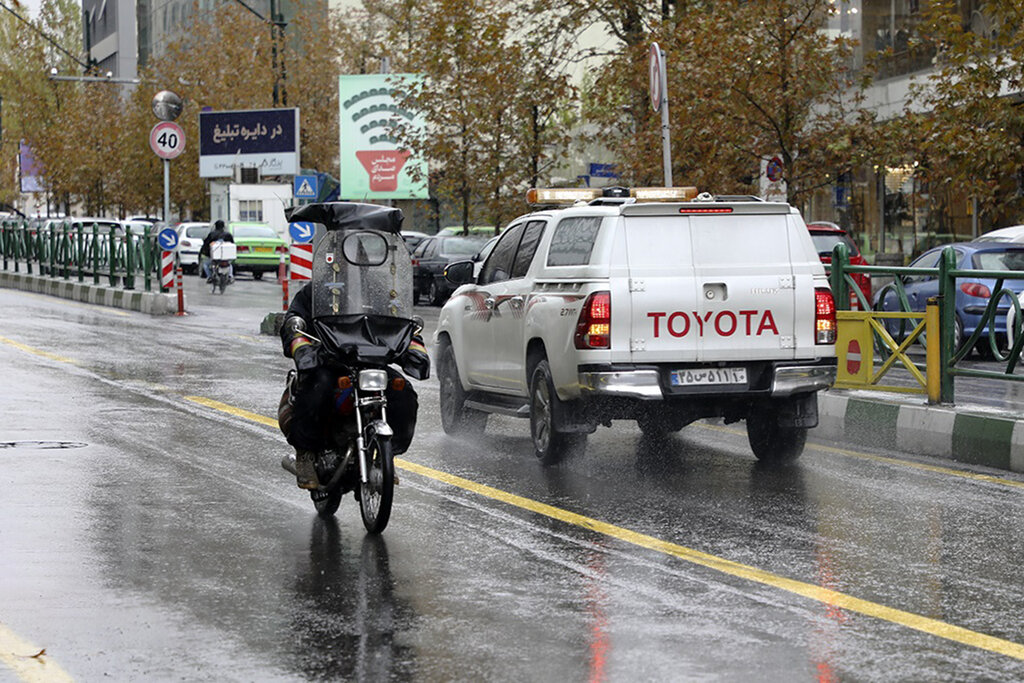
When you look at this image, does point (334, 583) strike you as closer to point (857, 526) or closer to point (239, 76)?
point (857, 526)

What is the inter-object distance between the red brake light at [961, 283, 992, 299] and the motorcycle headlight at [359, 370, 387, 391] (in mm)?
6149

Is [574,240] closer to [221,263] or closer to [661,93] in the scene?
[661,93]

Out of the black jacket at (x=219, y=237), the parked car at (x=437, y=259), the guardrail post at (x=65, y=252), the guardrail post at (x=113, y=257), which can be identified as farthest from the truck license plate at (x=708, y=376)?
the black jacket at (x=219, y=237)

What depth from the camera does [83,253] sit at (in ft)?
124

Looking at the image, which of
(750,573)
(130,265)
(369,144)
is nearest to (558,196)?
(750,573)

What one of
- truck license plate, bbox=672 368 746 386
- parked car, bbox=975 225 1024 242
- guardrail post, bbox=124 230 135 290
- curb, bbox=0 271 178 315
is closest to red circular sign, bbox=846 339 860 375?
truck license plate, bbox=672 368 746 386

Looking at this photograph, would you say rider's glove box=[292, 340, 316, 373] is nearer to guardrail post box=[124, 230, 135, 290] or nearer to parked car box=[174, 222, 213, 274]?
guardrail post box=[124, 230, 135, 290]

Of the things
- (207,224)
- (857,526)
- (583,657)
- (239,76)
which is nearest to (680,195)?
(857,526)

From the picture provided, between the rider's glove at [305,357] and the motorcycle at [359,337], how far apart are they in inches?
1.8

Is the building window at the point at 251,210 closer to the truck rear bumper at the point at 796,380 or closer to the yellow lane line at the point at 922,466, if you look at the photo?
the yellow lane line at the point at 922,466

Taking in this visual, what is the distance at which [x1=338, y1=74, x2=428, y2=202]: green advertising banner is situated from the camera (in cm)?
5225

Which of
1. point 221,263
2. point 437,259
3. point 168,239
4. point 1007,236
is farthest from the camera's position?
point 221,263

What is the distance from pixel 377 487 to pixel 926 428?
562 centimetres

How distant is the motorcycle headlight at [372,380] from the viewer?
28.6 feet
